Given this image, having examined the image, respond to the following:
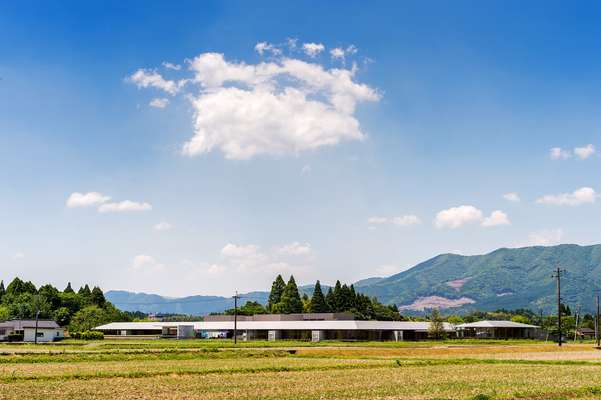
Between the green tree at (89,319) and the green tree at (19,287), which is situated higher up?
the green tree at (19,287)

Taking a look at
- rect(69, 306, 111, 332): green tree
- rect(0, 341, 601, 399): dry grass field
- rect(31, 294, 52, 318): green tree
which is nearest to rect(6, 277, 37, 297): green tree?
rect(31, 294, 52, 318): green tree

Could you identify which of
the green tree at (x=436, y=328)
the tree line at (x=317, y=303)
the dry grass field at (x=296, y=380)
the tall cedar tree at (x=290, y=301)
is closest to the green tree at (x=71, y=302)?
the tree line at (x=317, y=303)

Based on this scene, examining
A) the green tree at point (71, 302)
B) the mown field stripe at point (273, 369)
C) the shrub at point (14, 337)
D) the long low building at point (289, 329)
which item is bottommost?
the shrub at point (14, 337)

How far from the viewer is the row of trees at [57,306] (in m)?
160

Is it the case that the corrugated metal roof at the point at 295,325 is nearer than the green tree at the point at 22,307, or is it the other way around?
the corrugated metal roof at the point at 295,325

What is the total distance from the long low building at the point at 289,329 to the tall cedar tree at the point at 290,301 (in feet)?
93.9

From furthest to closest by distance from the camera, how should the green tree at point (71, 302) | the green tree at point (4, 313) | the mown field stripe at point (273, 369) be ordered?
the green tree at point (71, 302)
the green tree at point (4, 313)
the mown field stripe at point (273, 369)

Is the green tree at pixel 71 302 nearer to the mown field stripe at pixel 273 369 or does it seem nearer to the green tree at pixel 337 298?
the green tree at pixel 337 298

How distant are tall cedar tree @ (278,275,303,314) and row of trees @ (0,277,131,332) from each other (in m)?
43.0

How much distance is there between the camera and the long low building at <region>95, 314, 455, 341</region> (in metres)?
123

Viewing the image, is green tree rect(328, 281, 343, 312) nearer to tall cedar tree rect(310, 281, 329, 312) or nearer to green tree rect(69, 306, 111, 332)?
tall cedar tree rect(310, 281, 329, 312)

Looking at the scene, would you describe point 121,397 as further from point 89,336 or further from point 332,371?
point 89,336

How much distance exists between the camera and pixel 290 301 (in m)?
180

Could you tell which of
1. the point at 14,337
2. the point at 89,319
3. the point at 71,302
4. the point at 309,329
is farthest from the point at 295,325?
the point at 71,302
